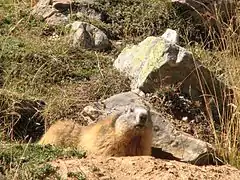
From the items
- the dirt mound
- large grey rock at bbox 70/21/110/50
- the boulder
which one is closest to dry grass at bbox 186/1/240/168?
the boulder

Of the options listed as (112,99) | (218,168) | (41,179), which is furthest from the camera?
(112,99)

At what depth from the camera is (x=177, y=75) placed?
28.3ft

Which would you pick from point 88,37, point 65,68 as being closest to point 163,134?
point 65,68

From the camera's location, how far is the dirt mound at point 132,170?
561 cm

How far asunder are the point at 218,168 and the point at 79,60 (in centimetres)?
372

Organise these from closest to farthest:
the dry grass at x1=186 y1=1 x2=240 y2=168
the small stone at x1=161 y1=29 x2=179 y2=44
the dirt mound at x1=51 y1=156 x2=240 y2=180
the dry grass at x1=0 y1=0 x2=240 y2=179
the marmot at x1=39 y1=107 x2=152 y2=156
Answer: the dirt mound at x1=51 y1=156 x2=240 y2=180
the marmot at x1=39 y1=107 x2=152 y2=156
the dry grass at x1=186 y1=1 x2=240 y2=168
the dry grass at x1=0 y1=0 x2=240 y2=179
the small stone at x1=161 y1=29 x2=179 y2=44

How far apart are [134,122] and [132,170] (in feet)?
4.41

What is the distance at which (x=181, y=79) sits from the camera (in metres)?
8.66

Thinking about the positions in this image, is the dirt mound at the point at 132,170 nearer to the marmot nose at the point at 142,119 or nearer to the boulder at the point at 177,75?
the marmot nose at the point at 142,119

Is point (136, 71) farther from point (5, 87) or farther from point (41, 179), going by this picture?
point (41, 179)

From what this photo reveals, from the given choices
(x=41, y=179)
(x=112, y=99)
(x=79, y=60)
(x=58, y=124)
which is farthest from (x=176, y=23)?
(x=41, y=179)

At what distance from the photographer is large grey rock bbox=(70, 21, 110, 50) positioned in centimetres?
998

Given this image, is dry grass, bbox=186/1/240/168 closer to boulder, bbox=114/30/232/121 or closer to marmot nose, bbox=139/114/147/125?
boulder, bbox=114/30/232/121

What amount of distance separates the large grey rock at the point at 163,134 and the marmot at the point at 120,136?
1.12 feet
